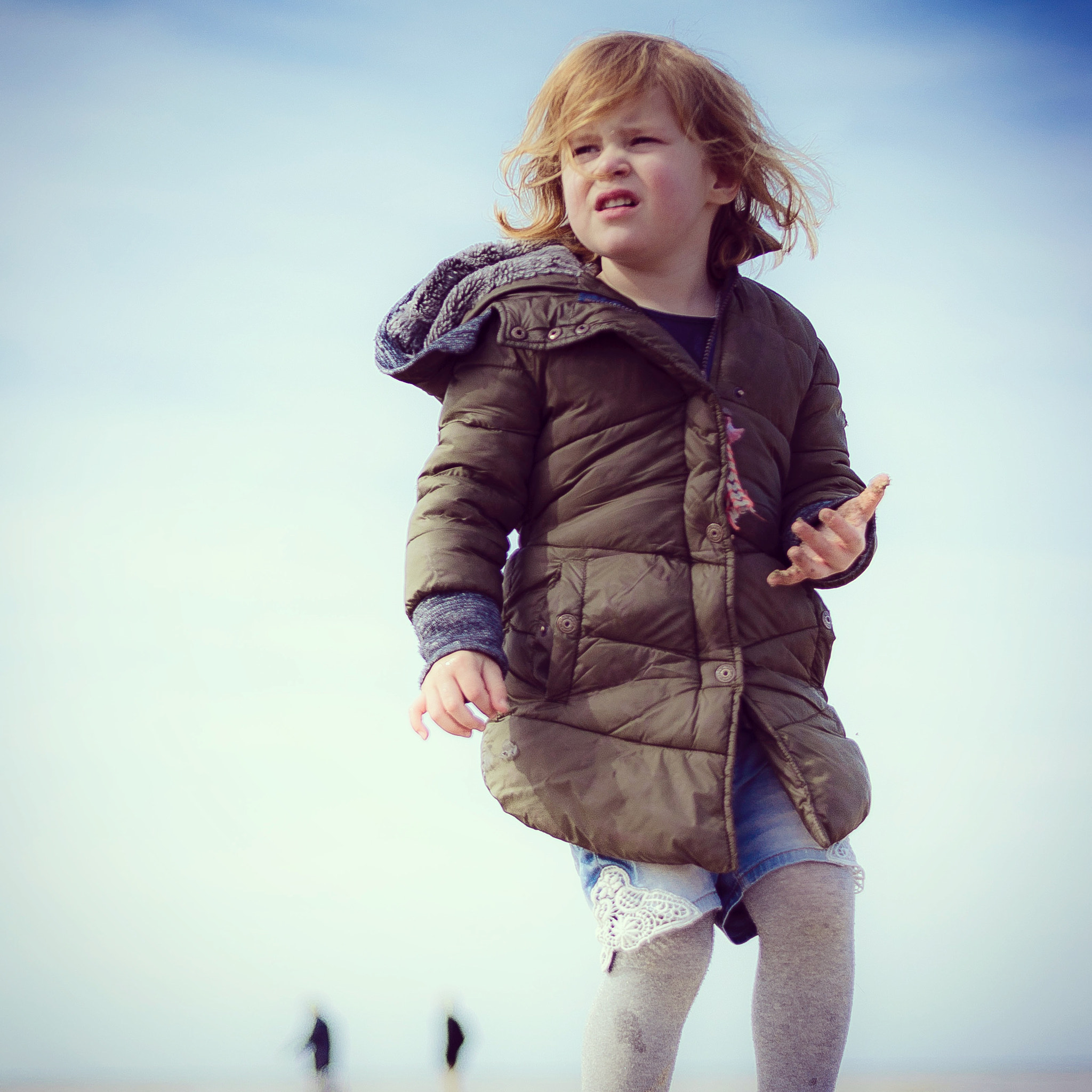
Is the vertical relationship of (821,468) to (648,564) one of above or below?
above

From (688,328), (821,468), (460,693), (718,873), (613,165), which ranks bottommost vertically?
(718,873)

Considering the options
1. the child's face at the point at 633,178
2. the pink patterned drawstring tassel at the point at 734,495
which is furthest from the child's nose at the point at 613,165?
A: the pink patterned drawstring tassel at the point at 734,495

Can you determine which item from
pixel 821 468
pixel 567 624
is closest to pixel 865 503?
pixel 821 468

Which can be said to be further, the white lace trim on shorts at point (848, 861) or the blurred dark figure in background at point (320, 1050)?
the blurred dark figure in background at point (320, 1050)

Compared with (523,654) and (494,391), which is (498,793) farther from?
(494,391)

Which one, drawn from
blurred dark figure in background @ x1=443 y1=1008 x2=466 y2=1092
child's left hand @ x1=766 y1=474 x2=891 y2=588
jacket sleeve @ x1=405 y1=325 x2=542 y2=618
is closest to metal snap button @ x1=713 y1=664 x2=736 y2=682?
child's left hand @ x1=766 y1=474 x2=891 y2=588

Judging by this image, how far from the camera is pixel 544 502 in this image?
1231 mm

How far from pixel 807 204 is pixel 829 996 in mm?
812

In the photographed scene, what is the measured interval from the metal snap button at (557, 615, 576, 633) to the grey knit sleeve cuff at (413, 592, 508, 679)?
56 mm

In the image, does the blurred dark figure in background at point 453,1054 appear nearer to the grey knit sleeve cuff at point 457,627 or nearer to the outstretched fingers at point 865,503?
the grey knit sleeve cuff at point 457,627

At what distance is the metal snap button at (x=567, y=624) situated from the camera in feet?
3.83

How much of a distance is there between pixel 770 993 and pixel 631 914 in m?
0.16

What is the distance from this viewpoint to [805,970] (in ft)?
3.76

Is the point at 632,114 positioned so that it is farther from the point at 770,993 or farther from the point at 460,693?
the point at 770,993
